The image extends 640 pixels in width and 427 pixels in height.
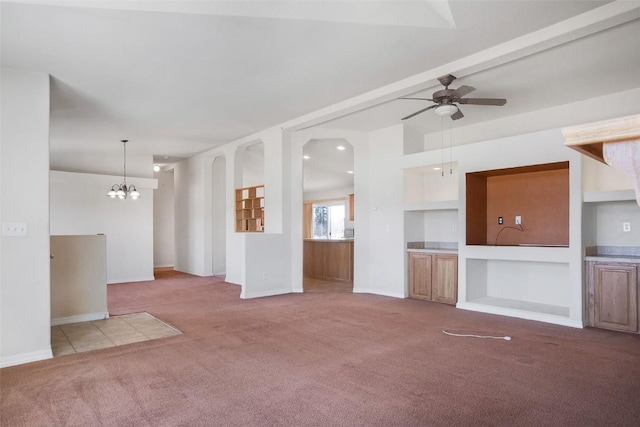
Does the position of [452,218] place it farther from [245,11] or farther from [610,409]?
[245,11]

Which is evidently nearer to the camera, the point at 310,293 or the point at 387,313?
the point at 387,313

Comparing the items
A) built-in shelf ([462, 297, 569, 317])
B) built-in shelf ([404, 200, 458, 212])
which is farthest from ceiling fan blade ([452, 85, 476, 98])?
built-in shelf ([462, 297, 569, 317])

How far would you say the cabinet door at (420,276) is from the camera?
615 centimetres

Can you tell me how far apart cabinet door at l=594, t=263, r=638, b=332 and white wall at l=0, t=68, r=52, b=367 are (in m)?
5.75

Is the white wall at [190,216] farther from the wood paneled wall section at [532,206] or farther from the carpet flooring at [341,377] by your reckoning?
the wood paneled wall section at [532,206]

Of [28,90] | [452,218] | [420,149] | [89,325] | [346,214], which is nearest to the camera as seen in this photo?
[28,90]

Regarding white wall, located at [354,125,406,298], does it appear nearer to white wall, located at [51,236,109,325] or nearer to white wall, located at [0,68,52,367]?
white wall, located at [51,236,109,325]

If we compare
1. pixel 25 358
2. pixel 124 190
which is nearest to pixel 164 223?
pixel 124 190

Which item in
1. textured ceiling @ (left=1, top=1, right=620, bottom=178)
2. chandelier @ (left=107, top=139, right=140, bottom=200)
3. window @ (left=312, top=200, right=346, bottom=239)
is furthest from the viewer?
window @ (left=312, top=200, right=346, bottom=239)

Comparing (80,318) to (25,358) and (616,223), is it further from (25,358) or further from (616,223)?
(616,223)

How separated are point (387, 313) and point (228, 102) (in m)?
3.60

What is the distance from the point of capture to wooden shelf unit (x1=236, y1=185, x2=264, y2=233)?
26.3 feet

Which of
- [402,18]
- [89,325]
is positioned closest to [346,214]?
[89,325]

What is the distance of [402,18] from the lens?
3.26 meters
